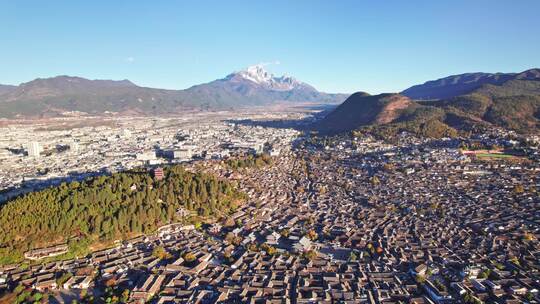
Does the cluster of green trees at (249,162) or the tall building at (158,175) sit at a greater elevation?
the tall building at (158,175)

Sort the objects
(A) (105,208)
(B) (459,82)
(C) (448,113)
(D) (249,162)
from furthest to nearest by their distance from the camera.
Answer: (B) (459,82)
(C) (448,113)
(D) (249,162)
(A) (105,208)

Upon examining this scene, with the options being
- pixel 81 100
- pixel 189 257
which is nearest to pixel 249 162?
pixel 189 257

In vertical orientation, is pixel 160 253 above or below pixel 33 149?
below

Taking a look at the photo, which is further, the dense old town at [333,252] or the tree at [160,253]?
the tree at [160,253]

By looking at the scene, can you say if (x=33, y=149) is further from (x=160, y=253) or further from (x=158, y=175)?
(x=160, y=253)

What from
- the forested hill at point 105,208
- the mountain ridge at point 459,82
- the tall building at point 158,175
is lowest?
the forested hill at point 105,208

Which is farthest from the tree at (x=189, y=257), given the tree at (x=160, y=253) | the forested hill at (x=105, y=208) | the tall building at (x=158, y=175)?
the tall building at (x=158, y=175)

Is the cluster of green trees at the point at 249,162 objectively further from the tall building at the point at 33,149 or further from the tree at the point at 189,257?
the tall building at the point at 33,149

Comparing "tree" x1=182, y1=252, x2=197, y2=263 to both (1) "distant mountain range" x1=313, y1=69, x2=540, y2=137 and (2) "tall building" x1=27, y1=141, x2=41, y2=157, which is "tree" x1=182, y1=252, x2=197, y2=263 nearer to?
(2) "tall building" x1=27, y1=141, x2=41, y2=157
